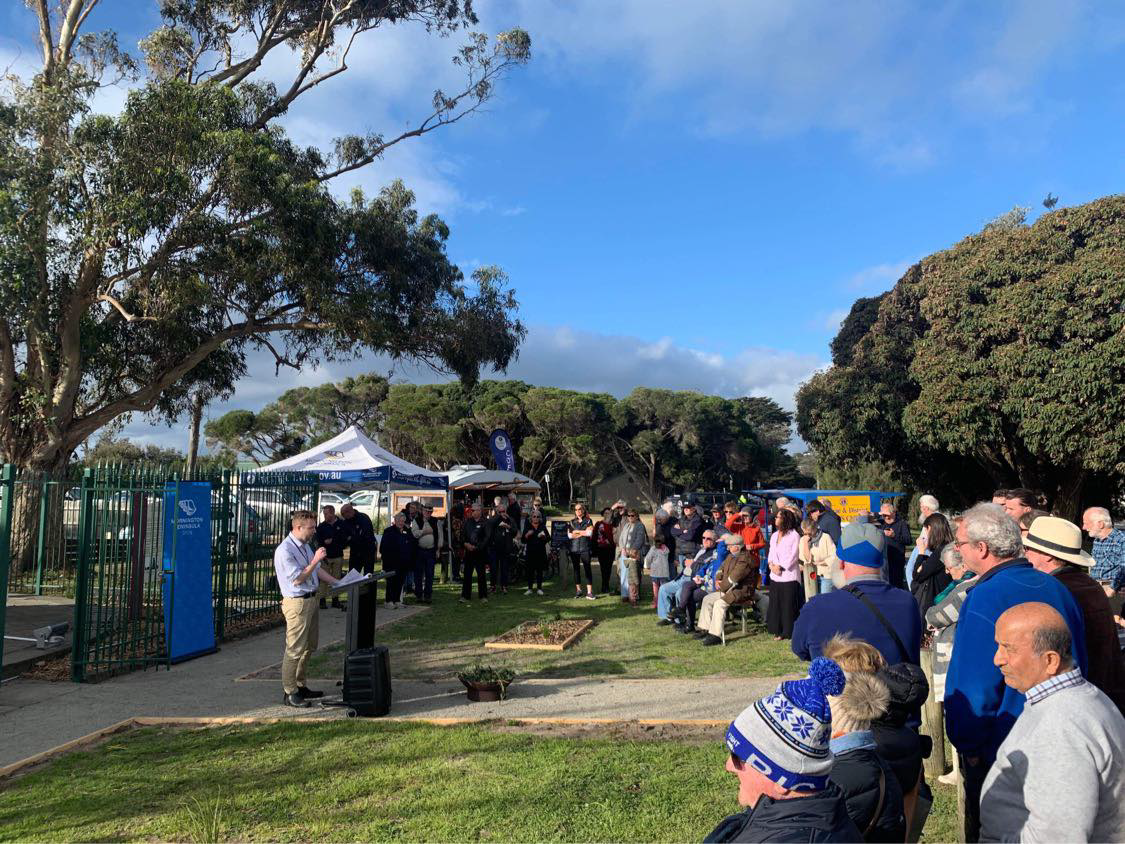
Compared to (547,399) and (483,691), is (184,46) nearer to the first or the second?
(483,691)

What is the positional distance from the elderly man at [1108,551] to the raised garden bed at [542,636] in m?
5.66

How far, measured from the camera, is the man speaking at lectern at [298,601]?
22.3 ft

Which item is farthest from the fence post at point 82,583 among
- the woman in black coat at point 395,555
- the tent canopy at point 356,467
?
the tent canopy at point 356,467

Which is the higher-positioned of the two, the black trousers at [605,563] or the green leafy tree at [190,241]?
the green leafy tree at [190,241]

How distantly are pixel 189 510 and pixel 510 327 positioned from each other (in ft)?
42.6

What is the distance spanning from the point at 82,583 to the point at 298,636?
2.67 meters

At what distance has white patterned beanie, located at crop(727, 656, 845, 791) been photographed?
2053 mm

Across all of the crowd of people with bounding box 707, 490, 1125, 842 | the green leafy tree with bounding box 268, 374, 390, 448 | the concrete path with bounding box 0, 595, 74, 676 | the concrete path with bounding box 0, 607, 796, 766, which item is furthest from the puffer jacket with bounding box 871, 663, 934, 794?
the green leafy tree with bounding box 268, 374, 390, 448

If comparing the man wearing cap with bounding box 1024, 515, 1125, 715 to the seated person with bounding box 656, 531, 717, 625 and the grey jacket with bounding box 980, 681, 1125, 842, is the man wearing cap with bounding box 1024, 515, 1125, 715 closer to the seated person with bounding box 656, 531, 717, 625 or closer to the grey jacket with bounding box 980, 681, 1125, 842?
the grey jacket with bounding box 980, 681, 1125, 842

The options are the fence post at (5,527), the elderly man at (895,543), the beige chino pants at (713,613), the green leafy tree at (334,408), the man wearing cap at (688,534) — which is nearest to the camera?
the fence post at (5,527)

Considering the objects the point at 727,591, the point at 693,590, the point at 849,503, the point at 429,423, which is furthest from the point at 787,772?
the point at 429,423

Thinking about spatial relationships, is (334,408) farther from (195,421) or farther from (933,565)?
(933,565)

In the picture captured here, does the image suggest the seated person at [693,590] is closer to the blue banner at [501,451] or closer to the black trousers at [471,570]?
the black trousers at [471,570]

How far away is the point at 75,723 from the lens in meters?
6.50
